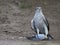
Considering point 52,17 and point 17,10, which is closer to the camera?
point 52,17

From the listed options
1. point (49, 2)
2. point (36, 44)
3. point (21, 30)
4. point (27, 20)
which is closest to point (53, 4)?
point (49, 2)

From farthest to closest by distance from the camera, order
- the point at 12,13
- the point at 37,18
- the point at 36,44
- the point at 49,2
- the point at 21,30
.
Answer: the point at 49,2
the point at 12,13
the point at 21,30
the point at 37,18
the point at 36,44

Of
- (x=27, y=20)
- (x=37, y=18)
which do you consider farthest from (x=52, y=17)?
(x=37, y=18)

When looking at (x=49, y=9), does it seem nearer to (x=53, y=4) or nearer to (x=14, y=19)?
(x=53, y=4)

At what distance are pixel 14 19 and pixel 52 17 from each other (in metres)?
1.41

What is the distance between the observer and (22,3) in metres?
13.8

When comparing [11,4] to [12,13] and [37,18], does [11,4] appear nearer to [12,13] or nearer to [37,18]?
[12,13]

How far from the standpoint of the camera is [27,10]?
43.7ft

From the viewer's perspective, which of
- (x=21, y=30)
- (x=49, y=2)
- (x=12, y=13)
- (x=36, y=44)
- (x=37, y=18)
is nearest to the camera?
(x=36, y=44)

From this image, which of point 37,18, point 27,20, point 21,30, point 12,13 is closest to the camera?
point 37,18

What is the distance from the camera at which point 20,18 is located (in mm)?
12469

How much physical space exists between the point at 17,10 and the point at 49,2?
1523mm

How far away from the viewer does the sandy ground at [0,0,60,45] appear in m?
10.3

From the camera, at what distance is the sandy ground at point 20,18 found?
405 inches
